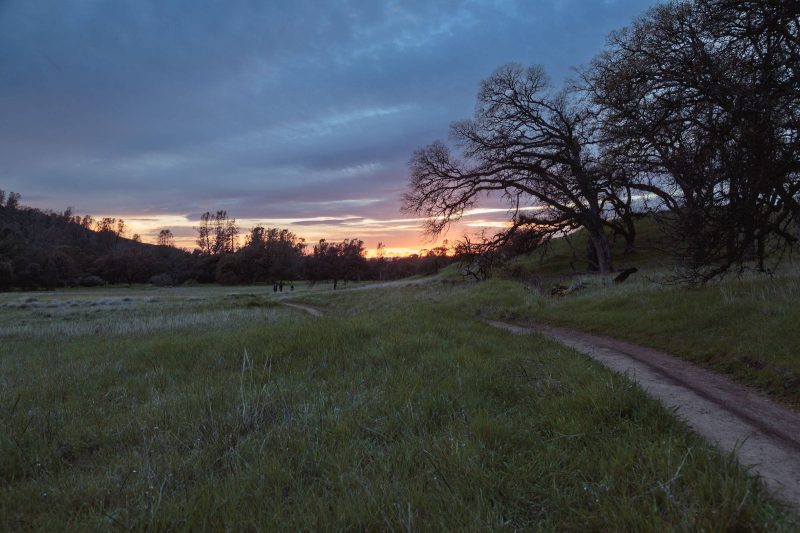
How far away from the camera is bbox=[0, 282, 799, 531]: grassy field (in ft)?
9.04

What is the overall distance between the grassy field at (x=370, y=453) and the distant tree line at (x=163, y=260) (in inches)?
2337

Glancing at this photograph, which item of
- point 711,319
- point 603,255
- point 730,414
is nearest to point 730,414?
point 730,414

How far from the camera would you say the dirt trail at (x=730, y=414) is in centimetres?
333

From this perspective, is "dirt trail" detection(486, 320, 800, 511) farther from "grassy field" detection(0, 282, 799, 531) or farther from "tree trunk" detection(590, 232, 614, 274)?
"tree trunk" detection(590, 232, 614, 274)

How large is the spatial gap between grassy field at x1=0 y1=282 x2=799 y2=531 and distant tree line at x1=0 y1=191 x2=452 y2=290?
195 ft

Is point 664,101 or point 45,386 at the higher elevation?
point 664,101

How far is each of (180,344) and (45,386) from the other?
274cm

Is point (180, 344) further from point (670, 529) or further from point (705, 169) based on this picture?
point (705, 169)

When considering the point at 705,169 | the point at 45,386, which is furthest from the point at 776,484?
the point at 45,386

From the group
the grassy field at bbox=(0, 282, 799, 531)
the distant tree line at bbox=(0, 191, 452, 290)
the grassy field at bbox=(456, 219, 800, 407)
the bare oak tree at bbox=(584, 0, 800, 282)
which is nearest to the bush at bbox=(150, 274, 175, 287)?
the distant tree line at bbox=(0, 191, 452, 290)

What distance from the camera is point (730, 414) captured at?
470 cm

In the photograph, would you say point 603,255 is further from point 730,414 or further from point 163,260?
point 163,260

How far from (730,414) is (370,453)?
398 centimetres

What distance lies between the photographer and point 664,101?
28.8 ft
